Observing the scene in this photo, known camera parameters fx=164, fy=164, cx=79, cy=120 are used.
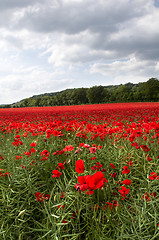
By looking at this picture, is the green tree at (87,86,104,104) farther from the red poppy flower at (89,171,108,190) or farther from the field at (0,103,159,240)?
the red poppy flower at (89,171,108,190)

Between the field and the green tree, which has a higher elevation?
the green tree

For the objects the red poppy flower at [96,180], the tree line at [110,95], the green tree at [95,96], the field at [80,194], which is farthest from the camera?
the green tree at [95,96]

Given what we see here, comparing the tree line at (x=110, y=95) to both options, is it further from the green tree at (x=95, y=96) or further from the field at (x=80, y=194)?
the field at (x=80, y=194)

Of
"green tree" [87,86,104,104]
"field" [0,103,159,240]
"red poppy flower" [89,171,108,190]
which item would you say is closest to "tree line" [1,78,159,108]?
"green tree" [87,86,104,104]

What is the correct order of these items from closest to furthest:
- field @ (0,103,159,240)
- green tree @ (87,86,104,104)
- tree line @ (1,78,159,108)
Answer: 1. field @ (0,103,159,240)
2. tree line @ (1,78,159,108)
3. green tree @ (87,86,104,104)

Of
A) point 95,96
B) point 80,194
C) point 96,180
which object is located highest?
point 95,96

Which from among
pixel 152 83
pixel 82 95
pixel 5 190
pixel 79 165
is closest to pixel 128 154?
pixel 79 165

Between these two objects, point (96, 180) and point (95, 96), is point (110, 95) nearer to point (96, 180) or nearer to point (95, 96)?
point (95, 96)

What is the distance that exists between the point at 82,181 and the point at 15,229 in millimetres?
1304

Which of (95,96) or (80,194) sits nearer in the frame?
(80,194)

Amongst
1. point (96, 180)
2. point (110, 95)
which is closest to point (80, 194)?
point (96, 180)

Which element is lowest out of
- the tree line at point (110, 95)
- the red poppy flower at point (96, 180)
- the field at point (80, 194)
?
the field at point (80, 194)

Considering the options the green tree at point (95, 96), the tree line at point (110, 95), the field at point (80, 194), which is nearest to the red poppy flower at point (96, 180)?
the field at point (80, 194)

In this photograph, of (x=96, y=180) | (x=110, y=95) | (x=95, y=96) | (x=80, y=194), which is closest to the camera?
(x=96, y=180)
